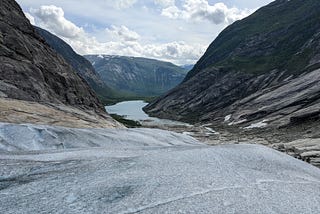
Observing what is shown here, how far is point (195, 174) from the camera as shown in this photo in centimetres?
1027

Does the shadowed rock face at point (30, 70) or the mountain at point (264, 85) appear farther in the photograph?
the mountain at point (264, 85)

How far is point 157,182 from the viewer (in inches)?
381

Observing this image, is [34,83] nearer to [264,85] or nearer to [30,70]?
[30,70]

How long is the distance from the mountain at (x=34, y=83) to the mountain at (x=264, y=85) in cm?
4339

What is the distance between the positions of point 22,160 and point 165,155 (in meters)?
5.11

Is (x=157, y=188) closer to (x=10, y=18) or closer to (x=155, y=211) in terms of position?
(x=155, y=211)

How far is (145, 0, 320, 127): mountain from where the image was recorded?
7819 centimetres

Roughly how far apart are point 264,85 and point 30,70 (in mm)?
99463

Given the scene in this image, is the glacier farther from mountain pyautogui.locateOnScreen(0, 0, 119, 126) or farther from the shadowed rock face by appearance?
the shadowed rock face

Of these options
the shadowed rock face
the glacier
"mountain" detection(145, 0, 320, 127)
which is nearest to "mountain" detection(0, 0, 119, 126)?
the shadowed rock face

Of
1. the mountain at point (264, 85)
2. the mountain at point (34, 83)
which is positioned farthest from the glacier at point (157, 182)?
the mountain at point (264, 85)

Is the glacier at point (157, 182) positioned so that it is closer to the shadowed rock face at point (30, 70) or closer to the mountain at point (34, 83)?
the mountain at point (34, 83)

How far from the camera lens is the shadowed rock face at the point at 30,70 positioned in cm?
3145

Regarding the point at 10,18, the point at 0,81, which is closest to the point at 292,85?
the point at 10,18
